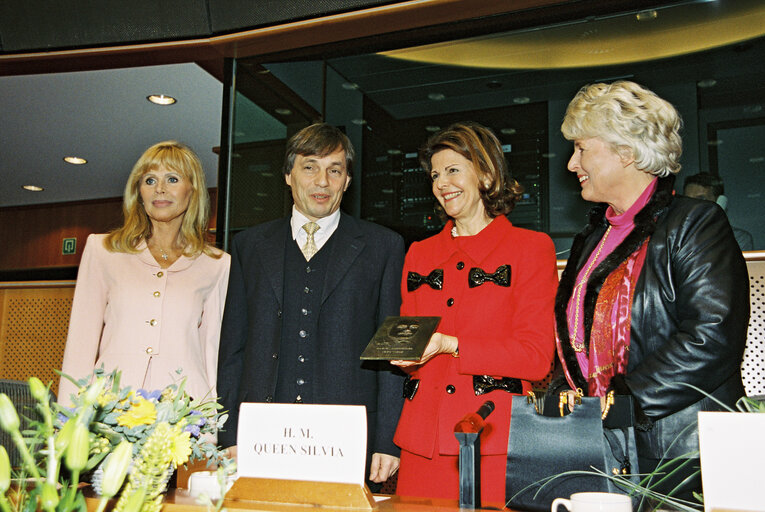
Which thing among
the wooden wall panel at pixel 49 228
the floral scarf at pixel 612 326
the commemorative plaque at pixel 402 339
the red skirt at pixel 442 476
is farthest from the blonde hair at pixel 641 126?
the wooden wall panel at pixel 49 228

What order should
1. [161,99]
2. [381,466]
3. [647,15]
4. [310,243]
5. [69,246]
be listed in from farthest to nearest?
1. [69,246]
2. [161,99]
3. [647,15]
4. [310,243]
5. [381,466]

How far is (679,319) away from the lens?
1.79 m

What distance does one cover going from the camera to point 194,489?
1.42 meters

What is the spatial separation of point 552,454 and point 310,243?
131cm

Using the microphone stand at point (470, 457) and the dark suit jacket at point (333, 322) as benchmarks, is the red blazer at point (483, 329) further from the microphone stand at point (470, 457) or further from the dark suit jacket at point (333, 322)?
the microphone stand at point (470, 457)

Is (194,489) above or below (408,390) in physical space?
below

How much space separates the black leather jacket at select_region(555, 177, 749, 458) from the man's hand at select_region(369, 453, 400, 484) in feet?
2.13

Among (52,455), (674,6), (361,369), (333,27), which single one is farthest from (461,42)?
(52,455)

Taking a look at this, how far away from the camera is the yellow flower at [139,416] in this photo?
1.30 meters

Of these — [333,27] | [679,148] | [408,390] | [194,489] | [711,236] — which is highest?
[333,27]

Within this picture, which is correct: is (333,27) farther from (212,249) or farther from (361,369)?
(361,369)

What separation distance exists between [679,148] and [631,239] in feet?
0.99

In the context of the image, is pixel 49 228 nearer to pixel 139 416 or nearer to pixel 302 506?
pixel 139 416

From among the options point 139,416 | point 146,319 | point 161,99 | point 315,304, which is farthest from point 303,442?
point 161,99
